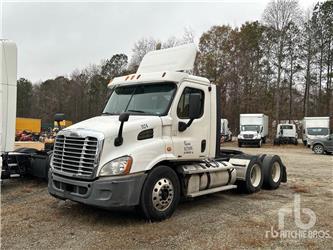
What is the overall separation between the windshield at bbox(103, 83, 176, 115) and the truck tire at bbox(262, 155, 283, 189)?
405cm

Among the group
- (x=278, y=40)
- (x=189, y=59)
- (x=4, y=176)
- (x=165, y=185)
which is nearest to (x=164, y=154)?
(x=165, y=185)

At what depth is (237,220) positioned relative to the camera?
6297 mm

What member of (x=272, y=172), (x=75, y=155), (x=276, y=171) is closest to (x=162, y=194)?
(x=75, y=155)

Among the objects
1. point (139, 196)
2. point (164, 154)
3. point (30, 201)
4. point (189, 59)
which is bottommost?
point (30, 201)

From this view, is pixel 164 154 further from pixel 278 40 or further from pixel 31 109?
pixel 31 109

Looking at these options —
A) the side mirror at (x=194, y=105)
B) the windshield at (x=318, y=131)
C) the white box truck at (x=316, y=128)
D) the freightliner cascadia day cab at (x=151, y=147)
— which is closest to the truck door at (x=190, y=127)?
the freightliner cascadia day cab at (x=151, y=147)

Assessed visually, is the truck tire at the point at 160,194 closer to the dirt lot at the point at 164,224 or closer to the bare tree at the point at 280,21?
the dirt lot at the point at 164,224

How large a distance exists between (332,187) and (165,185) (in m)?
6.24

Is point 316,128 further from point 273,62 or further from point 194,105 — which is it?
point 194,105

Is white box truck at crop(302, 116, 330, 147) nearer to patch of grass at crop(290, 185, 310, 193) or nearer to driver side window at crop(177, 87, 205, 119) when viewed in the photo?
patch of grass at crop(290, 185, 310, 193)

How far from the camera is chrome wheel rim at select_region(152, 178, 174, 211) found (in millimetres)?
6012

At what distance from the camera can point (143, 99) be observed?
6879mm

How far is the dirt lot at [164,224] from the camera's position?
16.6 ft

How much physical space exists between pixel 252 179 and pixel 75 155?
16.2 feet
